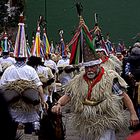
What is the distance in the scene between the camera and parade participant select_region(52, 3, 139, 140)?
5891 millimetres

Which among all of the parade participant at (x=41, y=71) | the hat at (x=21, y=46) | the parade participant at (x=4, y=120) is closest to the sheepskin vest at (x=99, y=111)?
the hat at (x=21, y=46)

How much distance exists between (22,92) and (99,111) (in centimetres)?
203

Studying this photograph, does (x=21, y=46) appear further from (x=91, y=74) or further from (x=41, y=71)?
(x=91, y=74)

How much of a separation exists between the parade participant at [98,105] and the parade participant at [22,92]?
1.60 m

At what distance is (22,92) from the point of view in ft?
25.1

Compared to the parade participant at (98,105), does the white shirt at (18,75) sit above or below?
above

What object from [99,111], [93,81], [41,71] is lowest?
Answer: [99,111]

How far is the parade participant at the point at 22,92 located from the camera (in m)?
7.63

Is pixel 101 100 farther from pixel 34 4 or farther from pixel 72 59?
pixel 34 4

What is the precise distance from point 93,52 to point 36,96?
1702 mm

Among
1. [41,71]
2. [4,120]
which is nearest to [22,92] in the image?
[41,71]

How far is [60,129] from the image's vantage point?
21.9 ft

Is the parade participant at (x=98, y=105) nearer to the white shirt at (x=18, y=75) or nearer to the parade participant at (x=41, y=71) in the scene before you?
the white shirt at (x=18, y=75)

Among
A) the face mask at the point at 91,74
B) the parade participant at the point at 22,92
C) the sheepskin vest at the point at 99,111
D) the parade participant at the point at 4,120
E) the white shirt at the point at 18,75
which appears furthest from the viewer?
the white shirt at the point at 18,75
